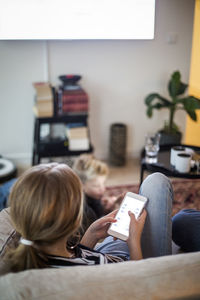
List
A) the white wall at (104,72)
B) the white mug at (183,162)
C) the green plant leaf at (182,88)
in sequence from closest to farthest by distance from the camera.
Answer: the white mug at (183,162), the white wall at (104,72), the green plant leaf at (182,88)

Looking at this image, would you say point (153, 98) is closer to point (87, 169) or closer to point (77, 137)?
point (77, 137)

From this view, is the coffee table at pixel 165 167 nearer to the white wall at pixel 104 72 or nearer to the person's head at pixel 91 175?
the person's head at pixel 91 175

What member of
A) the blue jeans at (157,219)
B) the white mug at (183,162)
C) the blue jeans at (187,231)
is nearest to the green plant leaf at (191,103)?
the white mug at (183,162)

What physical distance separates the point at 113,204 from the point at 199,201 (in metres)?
0.64

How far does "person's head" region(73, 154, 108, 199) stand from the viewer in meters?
2.12

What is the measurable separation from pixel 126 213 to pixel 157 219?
5.0 inches

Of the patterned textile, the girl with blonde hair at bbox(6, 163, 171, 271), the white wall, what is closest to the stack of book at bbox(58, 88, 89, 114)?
the white wall

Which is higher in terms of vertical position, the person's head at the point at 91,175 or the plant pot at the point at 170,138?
the person's head at the point at 91,175

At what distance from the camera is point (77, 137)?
9.78 feet

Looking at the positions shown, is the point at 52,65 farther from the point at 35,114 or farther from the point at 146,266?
the point at 146,266

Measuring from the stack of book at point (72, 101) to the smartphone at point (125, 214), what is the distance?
1.68 meters

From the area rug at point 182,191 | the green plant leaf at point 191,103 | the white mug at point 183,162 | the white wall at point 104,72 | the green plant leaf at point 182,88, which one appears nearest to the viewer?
the white mug at point 183,162

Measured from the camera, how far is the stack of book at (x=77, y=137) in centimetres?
298

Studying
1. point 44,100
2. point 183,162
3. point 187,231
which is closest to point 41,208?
point 187,231
